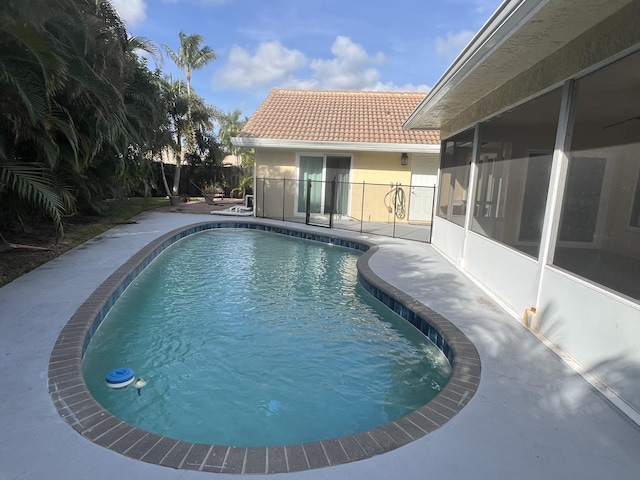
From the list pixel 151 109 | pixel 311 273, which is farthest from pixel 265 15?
pixel 311 273

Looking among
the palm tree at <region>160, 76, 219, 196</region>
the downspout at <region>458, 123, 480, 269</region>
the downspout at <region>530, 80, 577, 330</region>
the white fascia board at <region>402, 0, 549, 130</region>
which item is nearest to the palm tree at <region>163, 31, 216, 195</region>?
the palm tree at <region>160, 76, 219, 196</region>

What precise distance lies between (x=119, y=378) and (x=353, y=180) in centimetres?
1124

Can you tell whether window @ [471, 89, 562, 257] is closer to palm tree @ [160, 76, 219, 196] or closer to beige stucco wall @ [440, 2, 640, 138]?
beige stucco wall @ [440, 2, 640, 138]

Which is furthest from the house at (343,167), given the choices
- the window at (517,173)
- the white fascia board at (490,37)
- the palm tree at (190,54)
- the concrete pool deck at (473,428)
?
the concrete pool deck at (473,428)

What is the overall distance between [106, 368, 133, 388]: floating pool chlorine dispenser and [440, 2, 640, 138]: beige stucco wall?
5.01m

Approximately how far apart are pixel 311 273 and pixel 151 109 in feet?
24.6

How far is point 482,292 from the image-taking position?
215 inches

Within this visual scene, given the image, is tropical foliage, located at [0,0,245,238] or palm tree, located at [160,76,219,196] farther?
palm tree, located at [160,76,219,196]

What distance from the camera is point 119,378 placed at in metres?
3.24

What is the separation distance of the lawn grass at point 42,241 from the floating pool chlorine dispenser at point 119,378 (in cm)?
303

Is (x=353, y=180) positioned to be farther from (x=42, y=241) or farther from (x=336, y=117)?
(x=42, y=241)

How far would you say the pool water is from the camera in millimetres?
2916

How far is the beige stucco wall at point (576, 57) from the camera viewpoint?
296cm

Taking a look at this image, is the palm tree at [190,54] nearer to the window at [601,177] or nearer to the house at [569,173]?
the house at [569,173]
